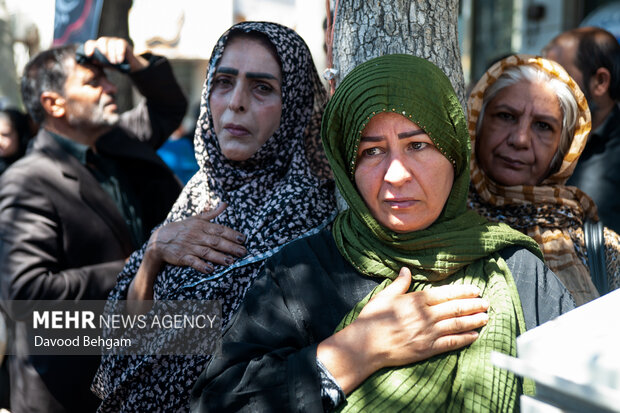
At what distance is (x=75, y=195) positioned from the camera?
328 centimetres

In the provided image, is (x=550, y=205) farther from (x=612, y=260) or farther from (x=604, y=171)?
(x=604, y=171)

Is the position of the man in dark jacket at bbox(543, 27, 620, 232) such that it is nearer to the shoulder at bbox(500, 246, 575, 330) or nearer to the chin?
the shoulder at bbox(500, 246, 575, 330)

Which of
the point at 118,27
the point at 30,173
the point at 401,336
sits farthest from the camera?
the point at 118,27

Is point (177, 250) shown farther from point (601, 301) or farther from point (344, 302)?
point (601, 301)

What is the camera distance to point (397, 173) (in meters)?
1.81

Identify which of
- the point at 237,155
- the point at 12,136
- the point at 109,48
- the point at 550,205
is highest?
the point at 109,48

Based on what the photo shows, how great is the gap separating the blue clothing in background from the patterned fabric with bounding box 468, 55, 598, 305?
10.0 ft

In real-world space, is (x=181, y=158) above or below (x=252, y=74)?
below

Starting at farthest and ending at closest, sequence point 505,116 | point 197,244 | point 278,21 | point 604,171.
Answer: point 278,21 → point 604,171 → point 505,116 → point 197,244

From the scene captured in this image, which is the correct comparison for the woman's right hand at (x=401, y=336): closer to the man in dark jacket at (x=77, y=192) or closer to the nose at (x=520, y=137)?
the nose at (x=520, y=137)

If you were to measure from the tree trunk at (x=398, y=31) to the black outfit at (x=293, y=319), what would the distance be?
88 centimetres

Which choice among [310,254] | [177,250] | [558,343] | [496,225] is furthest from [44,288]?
[558,343]

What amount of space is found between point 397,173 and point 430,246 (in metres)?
0.23

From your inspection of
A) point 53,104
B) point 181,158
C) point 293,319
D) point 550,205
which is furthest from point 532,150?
point 181,158
